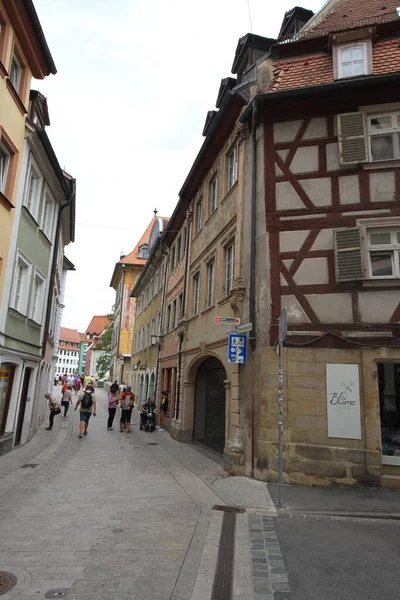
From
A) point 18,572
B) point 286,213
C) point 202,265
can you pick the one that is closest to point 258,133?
point 286,213

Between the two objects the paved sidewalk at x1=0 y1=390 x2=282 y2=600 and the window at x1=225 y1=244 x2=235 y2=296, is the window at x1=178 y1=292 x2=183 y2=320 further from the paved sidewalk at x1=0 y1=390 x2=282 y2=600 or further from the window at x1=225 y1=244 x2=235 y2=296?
the paved sidewalk at x1=0 y1=390 x2=282 y2=600

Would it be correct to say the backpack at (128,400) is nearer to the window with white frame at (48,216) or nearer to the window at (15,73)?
the window with white frame at (48,216)

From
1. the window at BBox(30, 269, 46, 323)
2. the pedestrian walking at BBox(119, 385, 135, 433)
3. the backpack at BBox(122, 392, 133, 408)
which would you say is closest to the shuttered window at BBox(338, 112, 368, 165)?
the window at BBox(30, 269, 46, 323)

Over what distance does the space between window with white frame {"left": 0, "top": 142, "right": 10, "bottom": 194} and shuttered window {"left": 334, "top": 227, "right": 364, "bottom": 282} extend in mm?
8692

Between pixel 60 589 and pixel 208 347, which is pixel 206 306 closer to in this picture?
pixel 208 347

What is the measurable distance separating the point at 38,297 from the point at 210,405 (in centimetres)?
706

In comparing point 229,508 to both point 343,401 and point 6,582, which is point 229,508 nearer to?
point 343,401

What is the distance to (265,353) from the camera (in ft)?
30.7

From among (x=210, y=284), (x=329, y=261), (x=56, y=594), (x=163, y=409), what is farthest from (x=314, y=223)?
(x=163, y=409)

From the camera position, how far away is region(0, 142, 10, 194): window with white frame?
1126 centimetres

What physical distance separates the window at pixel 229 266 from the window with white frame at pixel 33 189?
625cm

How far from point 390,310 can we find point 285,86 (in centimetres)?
618

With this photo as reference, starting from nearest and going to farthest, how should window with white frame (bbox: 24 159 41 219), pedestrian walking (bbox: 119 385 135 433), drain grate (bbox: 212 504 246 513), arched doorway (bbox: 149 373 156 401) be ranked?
drain grate (bbox: 212 504 246 513)
window with white frame (bbox: 24 159 41 219)
pedestrian walking (bbox: 119 385 135 433)
arched doorway (bbox: 149 373 156 401)

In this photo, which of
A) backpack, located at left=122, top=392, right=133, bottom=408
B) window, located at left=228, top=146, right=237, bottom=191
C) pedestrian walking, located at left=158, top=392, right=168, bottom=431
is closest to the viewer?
window, located at left=228, top=146, right=237, bottom=191
